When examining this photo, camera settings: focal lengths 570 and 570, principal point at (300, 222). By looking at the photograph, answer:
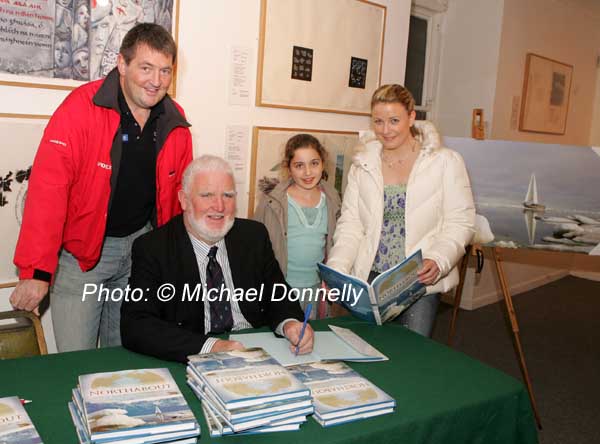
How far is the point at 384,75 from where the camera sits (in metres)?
4.05

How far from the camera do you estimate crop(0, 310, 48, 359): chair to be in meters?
2.03

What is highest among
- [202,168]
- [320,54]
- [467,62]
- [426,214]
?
[467,62]

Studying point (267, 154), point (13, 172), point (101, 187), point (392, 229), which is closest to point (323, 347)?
point (392, 229)

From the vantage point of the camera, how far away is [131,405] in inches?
50.3

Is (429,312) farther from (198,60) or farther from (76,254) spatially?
(198,60)

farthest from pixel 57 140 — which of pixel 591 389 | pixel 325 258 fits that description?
pixel 591 389

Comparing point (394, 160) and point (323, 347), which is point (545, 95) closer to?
point (394, 160)

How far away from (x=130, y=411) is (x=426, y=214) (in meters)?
1.62

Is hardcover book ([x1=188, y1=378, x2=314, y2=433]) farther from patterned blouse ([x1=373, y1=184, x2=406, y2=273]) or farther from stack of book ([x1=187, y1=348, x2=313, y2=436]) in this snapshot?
patterned blouse ([x1=373, y1=184, x2=406, y2=273])

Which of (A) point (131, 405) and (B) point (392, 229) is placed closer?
(A) point (131, 405)

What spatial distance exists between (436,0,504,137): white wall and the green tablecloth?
13.1 ft

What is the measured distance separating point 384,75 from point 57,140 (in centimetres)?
255

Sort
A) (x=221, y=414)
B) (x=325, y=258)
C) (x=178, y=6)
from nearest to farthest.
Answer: (x=221, y=414)
(x=178, y=6)
(x=325, y=258)

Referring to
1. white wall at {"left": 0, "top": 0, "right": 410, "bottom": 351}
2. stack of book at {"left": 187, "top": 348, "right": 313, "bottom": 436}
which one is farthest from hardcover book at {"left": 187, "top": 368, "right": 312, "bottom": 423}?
white wall at {"left": 0, "top": 0, "right": 410, "bottom": 351}
